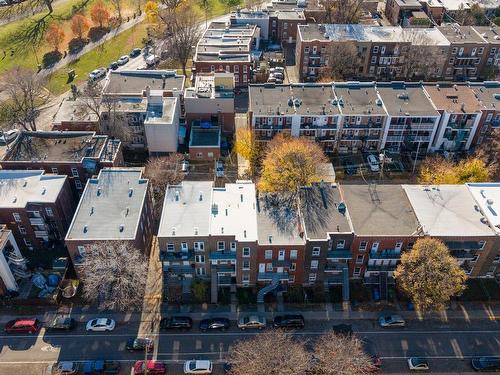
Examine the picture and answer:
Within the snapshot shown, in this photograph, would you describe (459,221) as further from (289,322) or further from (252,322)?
(252,322)

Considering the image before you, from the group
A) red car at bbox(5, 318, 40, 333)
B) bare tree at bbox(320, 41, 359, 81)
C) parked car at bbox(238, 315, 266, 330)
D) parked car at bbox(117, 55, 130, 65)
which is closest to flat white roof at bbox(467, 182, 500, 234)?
parked car at bbox(238, 315, 266, 330)

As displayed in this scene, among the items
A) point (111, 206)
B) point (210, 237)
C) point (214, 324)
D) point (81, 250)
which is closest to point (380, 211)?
point (210, 237)

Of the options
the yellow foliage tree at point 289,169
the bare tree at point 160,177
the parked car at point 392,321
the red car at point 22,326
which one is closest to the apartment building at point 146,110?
the bare tree at point 160,177

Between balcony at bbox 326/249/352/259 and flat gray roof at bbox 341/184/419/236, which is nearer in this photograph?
balcony at bbox 326/249/352/259

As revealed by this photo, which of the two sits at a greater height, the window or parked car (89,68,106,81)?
the window

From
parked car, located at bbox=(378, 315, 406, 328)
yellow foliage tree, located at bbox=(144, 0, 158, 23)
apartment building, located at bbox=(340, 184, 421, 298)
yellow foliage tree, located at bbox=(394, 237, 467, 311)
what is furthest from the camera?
yellow foliage tree, located at bbox=(144, 0, 158, 23)

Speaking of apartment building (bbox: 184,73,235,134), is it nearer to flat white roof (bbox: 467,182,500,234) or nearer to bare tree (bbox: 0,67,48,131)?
bare tree (bbox: 0,67,48,131)

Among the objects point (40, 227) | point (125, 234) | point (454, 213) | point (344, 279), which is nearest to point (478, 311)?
point (454, 213)

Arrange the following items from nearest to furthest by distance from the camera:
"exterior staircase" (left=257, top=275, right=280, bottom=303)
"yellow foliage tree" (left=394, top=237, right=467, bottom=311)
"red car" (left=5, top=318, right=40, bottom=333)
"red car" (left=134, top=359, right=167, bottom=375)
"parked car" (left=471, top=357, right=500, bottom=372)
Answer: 1. "red car" (left=134, top=359, right=167, bottom=375)
2. "parked car" (left=471, top=357, right=500, bottom=372)
3. "yellow foliage tree" (left=394, top=237, right=467, bottom=311)
4. "red car" (left=5, top=318, right=40, bottom=333)
5. "exterior staircase" (left=257, top=275, right=280, bottom=303)

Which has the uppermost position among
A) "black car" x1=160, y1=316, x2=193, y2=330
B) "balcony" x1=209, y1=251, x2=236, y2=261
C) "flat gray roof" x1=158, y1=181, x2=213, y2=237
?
"flat gray roof" x1=158, y1=181, x2=213, y2=237
